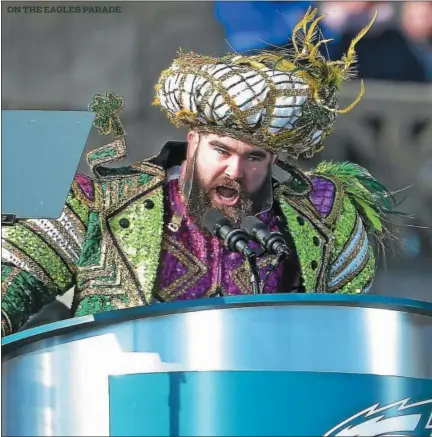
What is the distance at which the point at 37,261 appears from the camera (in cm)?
333

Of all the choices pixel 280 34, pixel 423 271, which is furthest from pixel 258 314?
pixel 280 34

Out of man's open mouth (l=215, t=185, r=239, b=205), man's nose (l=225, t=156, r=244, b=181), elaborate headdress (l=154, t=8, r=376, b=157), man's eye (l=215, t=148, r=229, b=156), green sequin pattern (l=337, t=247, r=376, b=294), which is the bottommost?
green sequin pattern (l=337, t=247, r=376, b=294)

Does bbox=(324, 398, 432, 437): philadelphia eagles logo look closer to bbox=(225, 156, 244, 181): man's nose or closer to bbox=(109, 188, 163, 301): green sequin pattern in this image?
bbox=(109, 188, 163, 301): green sequin pattern

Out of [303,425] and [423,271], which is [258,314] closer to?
[303,425]

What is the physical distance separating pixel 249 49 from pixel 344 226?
65 cm

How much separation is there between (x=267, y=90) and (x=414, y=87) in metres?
0.50

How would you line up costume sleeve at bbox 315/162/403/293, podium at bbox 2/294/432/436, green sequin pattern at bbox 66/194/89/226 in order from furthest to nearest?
costume sleeve at bbox 315/162/403/293 → green sequin pattern at bbox 66/194/89/226 → podium at bbox 2/294/432/436

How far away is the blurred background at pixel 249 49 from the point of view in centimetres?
344

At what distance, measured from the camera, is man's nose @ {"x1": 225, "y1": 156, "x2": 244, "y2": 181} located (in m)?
3.44

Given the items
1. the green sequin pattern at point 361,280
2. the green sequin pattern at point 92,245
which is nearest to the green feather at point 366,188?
the green sequin pattern at point 361,280

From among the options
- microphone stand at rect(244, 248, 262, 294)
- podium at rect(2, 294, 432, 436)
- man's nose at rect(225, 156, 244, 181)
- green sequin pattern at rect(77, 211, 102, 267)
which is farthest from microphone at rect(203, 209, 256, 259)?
Result: green sequin pattern at rect(77, 211, 102, 267)

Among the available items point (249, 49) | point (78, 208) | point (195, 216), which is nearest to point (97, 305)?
point (78, 208)

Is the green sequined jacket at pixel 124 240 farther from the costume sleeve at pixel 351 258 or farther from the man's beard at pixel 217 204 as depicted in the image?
the man's beard at pixel 217 204

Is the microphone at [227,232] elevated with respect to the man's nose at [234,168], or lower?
lower
